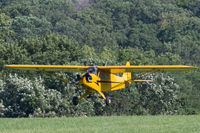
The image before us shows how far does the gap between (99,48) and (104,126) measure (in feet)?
303

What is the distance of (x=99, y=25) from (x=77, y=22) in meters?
8.87

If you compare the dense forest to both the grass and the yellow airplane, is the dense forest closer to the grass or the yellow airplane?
the yellow airplane

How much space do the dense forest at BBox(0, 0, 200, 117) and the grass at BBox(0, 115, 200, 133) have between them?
1912 centimetres

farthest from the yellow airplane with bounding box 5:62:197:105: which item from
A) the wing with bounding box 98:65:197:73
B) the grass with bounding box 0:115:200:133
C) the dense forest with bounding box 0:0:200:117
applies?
the dense forest with bounding box 0:0:200:117

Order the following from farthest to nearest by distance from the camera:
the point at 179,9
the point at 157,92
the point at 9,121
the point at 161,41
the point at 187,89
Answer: the point at 179,9, the point at 161,41, the point at 187,89, the point at 157,92, the point at 9,121

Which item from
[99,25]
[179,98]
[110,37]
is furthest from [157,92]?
[99,25]

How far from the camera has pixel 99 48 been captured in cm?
11681

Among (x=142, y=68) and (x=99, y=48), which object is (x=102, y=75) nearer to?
(x=142, y=68)

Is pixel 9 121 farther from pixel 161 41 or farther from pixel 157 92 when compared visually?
pixel 161 41

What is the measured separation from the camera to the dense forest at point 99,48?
47781 mm

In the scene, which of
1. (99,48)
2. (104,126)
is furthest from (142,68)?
(99,48)

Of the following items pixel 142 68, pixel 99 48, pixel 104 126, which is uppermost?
pixel 142 68

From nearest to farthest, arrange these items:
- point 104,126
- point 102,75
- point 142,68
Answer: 1. point 104,126
2. point 142,68
3. point 102,75

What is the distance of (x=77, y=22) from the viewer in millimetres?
137500
